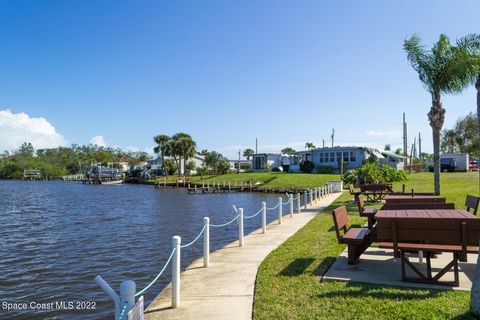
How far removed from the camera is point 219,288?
6.40 metres

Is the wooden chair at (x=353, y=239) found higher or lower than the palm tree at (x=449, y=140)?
lower

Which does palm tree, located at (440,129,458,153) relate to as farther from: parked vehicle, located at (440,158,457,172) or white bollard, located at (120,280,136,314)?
white bollard, located at (120,280,136,314)

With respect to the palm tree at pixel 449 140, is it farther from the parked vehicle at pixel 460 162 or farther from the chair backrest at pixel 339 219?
the chair backrest at pixel 339 219

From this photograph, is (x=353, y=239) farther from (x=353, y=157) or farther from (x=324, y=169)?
(x=324, y=169)

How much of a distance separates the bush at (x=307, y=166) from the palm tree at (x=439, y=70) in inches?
1482

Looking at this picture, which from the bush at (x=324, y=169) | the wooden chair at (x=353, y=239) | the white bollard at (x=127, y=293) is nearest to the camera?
the white bollard at (x=127, y=293)

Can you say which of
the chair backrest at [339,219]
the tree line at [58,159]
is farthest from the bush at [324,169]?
the tree line at [58,159]

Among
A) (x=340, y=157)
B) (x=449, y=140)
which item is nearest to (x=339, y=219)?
(x=340, y=157)

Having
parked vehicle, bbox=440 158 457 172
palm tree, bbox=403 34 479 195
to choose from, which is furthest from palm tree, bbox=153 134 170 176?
palm tree, bbox=403 34 479 195

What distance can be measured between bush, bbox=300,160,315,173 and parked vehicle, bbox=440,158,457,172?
17.2 m

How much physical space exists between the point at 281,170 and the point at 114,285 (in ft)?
187

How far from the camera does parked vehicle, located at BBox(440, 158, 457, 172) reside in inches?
1900

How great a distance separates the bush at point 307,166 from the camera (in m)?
55.0

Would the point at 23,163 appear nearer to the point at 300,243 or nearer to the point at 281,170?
the point at 281,170
